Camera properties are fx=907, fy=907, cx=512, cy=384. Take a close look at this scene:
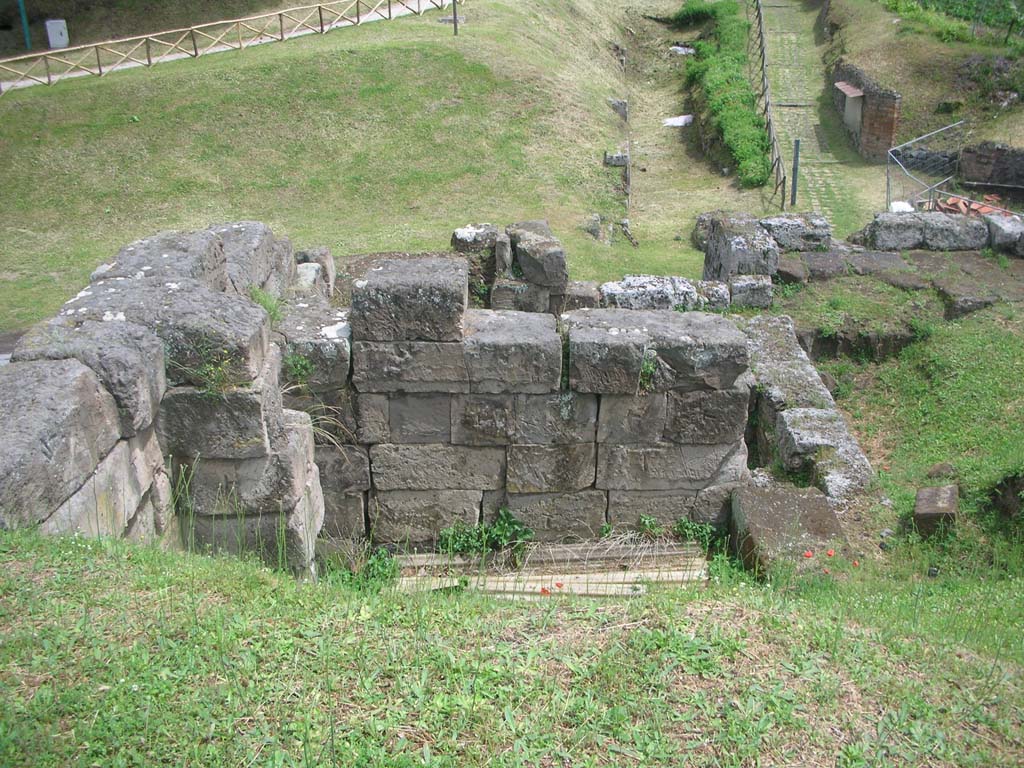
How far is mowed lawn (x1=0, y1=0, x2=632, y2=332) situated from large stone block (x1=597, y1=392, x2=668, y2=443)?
8635 millimetres

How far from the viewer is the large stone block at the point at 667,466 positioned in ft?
Result: 25.1

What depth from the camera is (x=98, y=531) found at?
4996 millimetres

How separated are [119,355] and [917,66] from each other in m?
25.9

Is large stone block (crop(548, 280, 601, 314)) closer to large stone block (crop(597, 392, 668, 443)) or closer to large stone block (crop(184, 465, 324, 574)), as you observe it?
large stone block (crop(597, 392, 668, 443))

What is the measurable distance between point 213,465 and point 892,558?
5240 millimetres

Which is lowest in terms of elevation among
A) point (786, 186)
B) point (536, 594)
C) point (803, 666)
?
point (786, 186)

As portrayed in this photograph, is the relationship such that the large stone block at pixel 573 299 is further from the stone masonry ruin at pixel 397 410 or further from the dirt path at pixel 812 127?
the dirt path at pixel 812 127

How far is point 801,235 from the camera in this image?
14414mm

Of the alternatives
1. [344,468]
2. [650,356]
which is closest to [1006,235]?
[650,356]

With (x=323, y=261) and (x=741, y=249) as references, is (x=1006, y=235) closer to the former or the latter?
(x=741, y=249)

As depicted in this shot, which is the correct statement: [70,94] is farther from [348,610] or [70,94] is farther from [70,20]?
[348,610]

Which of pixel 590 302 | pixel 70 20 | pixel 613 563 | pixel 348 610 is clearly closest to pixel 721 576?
pixel 613 563

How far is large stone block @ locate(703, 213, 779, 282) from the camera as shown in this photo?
42.9ft

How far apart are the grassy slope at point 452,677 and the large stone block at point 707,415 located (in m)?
2.72
